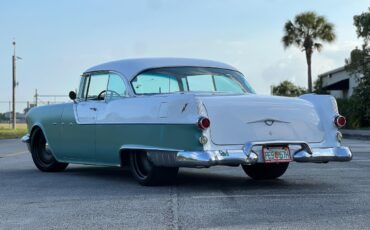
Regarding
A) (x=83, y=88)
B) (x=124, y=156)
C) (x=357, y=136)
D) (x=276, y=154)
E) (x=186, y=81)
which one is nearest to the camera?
(x=276, y=154)

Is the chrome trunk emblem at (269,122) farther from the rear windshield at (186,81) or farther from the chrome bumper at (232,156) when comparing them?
the rear windshield at (186,81)

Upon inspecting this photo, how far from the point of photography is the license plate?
750cm

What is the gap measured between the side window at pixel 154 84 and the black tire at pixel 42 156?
269 centimetres

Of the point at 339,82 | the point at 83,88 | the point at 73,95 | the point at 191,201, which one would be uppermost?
the point at 339,82

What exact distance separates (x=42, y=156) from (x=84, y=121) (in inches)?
76.9

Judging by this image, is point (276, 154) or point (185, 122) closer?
point (185, 122)

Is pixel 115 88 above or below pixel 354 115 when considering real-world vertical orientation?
above

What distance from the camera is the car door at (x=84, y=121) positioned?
9172mm

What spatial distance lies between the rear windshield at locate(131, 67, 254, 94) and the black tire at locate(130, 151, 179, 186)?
0.87 meters

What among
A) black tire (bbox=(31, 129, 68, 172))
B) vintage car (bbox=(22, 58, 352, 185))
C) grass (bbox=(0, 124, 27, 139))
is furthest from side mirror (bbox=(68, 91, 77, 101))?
grass (bbox=(0, 124, 27, 139))

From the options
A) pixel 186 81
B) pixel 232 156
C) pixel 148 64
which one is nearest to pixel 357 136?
pixel 186 81

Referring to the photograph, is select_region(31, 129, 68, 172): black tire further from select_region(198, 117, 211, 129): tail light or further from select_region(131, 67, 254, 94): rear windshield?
select_region(198, 117, 211, 129): tail light

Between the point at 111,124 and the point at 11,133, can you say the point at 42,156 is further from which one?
the point at 11,133

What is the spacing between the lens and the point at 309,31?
4688cm
